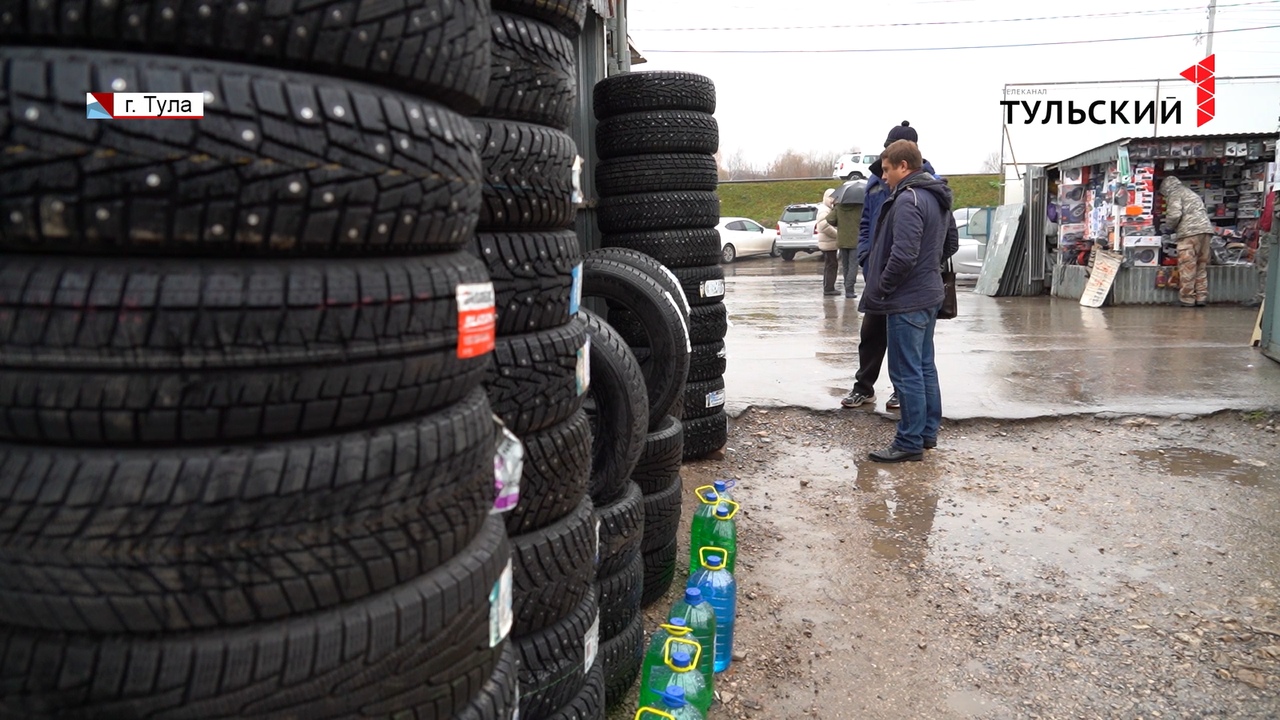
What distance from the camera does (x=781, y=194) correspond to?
146 feet

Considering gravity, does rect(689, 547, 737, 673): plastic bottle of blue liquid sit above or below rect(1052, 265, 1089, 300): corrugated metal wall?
below

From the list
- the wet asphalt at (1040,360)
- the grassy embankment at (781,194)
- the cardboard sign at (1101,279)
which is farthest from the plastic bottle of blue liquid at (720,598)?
the grassy embankment at (781,194)

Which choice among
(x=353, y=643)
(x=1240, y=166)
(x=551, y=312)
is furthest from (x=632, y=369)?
(x=1240, y=166)

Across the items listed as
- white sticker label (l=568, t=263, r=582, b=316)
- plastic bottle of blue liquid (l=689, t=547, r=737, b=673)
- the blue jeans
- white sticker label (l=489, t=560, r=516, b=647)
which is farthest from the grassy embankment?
white sticker label (l=489, t=560, r=516, b=647)

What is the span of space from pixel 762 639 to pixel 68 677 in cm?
274

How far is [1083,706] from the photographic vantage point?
321 cm

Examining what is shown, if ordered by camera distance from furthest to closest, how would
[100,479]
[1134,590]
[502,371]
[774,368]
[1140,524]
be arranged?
[774,368], [1140,524], [1134,590], [502,371], [100,479]

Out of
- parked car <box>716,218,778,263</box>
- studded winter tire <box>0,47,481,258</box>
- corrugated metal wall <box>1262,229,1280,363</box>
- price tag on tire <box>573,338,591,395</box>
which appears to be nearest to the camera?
studded winter tire <box>0,47,481,258</box>

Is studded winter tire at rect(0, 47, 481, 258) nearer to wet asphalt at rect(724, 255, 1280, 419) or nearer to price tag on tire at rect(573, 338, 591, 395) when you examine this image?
price tag on tire at rect(573, 338, 591, 395)

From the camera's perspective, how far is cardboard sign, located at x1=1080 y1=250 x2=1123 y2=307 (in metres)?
13.6

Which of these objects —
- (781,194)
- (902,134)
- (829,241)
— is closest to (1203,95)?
(829,241)

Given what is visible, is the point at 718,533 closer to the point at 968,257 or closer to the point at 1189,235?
the point at 1189,235

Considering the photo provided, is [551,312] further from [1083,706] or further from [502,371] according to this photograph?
[1083,706]

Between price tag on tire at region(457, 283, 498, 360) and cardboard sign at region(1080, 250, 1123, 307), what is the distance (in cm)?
1379
